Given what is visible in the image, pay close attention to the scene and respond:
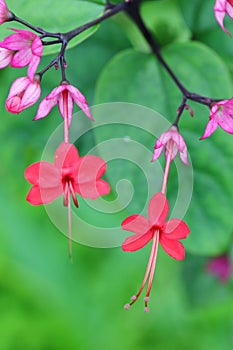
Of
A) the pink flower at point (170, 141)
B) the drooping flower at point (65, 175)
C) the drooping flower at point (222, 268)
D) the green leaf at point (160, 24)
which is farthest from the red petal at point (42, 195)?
the drooping flower at point (222, 268)

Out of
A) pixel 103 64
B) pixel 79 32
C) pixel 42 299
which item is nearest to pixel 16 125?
pixel 103 64

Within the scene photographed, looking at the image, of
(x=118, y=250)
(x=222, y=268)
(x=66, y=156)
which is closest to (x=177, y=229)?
(x=66, y=156)

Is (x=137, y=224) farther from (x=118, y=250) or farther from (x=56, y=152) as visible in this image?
(x=118, y=250)

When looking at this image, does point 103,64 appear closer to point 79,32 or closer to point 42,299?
point 79,32

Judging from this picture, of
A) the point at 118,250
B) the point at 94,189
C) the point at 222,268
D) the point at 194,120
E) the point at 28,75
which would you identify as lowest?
the point at 118,250

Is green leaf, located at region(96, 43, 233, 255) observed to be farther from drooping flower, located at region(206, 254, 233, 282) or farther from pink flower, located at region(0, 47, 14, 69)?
drooping flower, located at region(206, 254, 233, 282)

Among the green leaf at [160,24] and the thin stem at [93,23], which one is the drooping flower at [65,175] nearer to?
the thin stem at [93,23]
